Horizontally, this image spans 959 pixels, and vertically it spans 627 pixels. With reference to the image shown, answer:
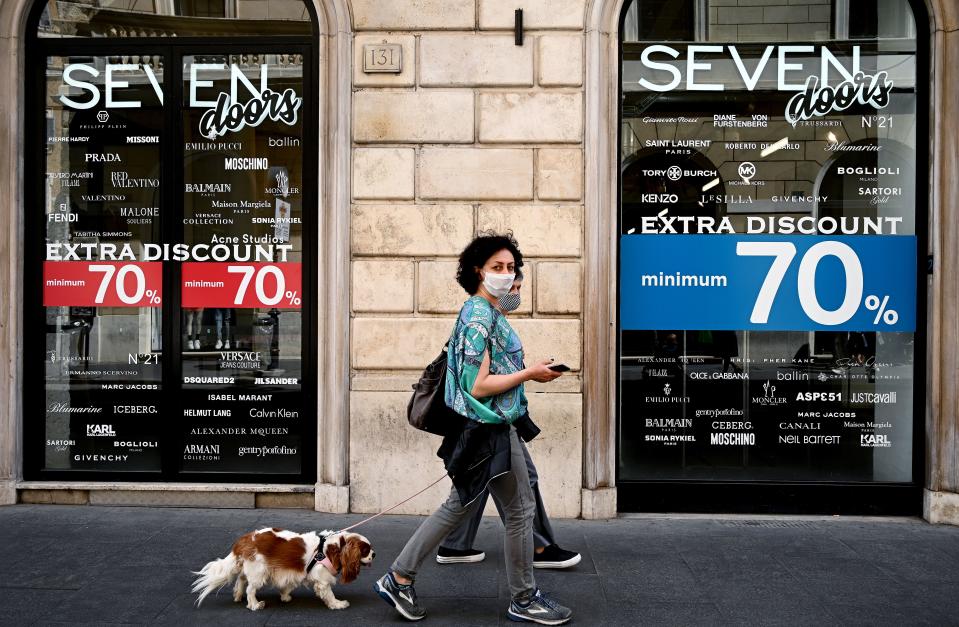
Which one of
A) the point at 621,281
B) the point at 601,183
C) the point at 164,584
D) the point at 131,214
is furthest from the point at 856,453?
the point at 131,214

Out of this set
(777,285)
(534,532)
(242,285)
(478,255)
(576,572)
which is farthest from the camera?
(242,285)

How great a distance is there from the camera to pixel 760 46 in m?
6.98

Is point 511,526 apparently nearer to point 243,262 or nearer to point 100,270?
point 243,262

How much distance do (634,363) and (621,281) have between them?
27.2 inches

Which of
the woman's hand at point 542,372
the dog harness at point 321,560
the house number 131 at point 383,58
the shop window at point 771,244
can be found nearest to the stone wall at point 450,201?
the house number 131 at point 383,58

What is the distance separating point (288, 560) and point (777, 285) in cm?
449

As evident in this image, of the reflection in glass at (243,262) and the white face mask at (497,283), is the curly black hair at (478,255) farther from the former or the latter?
the reflection in glass at (243,262)

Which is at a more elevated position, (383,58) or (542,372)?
(383,58)

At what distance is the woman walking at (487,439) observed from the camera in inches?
168

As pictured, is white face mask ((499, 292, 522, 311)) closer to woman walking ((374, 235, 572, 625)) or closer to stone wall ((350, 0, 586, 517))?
woman walking ((374, 235, 572, 625))

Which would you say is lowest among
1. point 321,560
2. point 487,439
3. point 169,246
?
point 321,560

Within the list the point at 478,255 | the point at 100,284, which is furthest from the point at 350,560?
the point at 100,284

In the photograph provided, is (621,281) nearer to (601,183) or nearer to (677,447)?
(601,183)

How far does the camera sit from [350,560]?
4.45m
